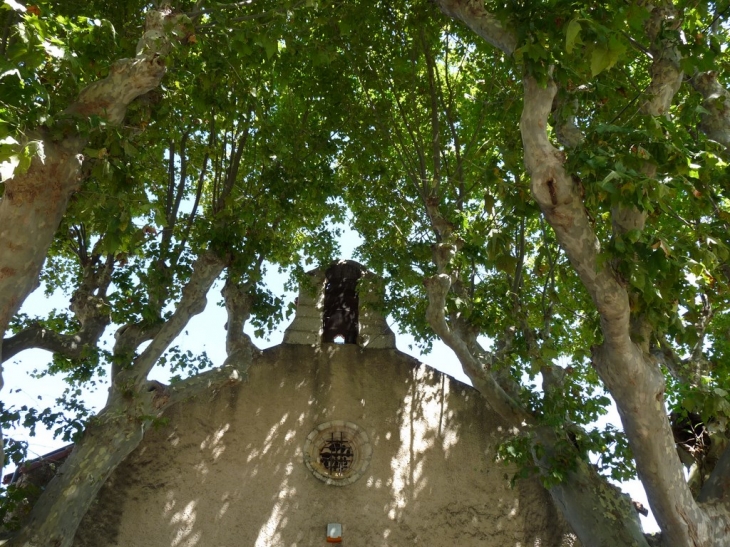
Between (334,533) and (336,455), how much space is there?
3.69 ft

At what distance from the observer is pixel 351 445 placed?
9.73 metres

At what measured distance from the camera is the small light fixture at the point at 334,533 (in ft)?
29.1

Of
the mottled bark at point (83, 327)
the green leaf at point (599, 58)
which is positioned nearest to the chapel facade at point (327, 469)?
the mottled bark at point (83, 327)

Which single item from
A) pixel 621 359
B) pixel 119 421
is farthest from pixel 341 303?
pixel 621 359

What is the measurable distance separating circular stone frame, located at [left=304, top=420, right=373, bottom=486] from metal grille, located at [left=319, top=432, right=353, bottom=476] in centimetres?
4

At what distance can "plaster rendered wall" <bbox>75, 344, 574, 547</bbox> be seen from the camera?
8789mm

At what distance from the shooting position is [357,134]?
10.6 metres

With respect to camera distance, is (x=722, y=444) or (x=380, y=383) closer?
(x=722, y=444)

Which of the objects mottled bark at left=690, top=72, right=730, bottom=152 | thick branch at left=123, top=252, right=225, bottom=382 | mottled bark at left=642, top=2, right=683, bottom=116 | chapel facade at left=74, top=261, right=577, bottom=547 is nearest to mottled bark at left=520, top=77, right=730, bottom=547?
mottled bark at left=642, top=2, right=683, bottom=116

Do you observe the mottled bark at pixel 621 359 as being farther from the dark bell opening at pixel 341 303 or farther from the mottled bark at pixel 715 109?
the dark bell opening at pixel 341 303

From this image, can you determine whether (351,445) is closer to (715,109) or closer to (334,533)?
(334,533)

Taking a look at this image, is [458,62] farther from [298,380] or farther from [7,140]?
[7,140]

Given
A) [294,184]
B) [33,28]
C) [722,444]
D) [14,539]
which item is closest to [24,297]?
[33,28]

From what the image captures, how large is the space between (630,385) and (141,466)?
6.45 m
